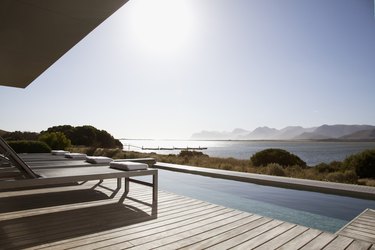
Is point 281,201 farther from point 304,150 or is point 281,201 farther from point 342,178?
point 304,150

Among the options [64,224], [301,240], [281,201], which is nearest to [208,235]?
[301,240]

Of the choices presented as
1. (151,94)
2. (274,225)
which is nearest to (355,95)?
(151,94)

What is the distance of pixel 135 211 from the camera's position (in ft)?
11.8

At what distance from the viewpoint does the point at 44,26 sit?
2.85 meters

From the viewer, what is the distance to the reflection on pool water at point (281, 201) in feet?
14.3

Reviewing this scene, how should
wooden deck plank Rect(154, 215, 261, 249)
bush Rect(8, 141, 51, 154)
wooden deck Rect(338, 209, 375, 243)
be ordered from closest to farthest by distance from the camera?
wooden deck plank Rect(154, 215, 261, 249)
wooden deck Rect(338, 209, 375, 243)
bush Rect(8, 141, 51, 154)

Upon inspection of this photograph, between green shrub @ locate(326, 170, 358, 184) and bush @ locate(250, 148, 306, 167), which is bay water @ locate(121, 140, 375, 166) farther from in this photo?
green shrub @ locate(326, 170, 358, 184)

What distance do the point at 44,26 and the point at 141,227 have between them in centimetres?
244

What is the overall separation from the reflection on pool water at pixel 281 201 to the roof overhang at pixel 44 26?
3.94 m

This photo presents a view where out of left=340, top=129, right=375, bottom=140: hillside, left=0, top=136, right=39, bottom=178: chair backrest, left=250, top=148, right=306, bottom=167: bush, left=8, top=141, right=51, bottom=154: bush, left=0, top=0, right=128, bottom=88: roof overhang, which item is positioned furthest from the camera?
left=340, top=129, right=375, bottom=140: hillside

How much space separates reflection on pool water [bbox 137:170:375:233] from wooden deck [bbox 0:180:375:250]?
135 centimetres

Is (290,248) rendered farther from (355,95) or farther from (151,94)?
(355,95)

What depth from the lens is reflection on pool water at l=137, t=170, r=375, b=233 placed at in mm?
4371

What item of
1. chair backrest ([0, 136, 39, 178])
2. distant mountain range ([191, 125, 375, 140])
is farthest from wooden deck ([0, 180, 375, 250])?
distant mountain range ([191, 125, 375, 140])
